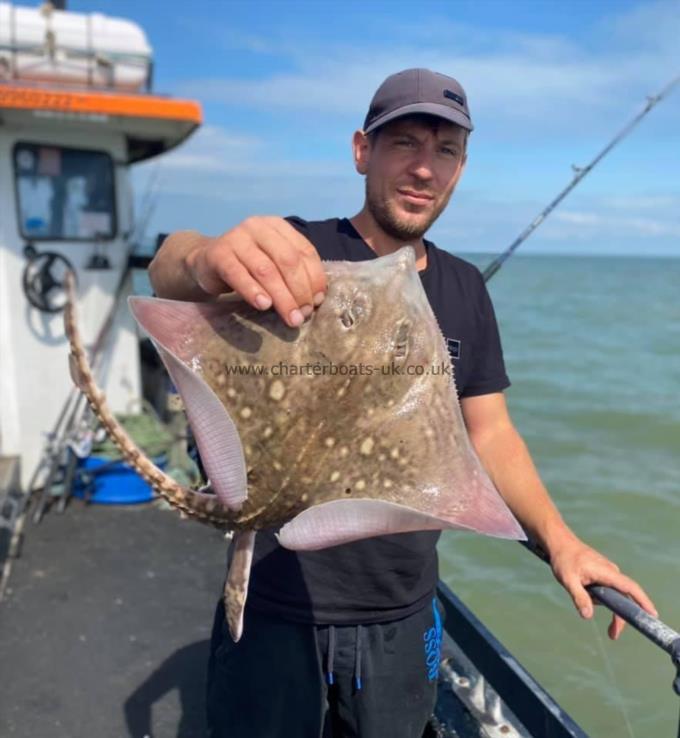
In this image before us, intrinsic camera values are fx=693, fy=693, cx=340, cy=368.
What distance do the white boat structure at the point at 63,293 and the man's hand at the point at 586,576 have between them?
2.55 m

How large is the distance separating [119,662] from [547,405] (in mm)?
13252

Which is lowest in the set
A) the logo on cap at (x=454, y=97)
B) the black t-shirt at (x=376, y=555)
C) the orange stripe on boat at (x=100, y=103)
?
the black t-shirt at (x=376, y=555)

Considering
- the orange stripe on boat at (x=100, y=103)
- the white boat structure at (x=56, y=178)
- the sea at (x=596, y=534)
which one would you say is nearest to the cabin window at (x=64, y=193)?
the white boat structure at (x=56, y=178)

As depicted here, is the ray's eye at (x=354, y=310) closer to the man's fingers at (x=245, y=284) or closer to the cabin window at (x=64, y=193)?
the man's fingers at (x=245, y=284)

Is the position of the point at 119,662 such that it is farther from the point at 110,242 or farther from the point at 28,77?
the point at 28,77

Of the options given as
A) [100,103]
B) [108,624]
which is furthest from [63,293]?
[108,624]

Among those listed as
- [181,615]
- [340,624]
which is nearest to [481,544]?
[181,615]

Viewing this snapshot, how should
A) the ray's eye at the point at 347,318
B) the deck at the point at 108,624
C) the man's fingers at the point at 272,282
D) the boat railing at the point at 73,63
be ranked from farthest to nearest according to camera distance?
the boat railing at the point at 73,63
the deck at the point at 108,624
the ray's eye at the point at 347,318
the man's fingers at the point at 272,282

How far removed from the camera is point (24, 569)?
4.73m

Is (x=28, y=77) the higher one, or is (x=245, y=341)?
(x=28, y=77)

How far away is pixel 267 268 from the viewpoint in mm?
1351

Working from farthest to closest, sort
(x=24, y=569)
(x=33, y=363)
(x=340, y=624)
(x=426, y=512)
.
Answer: (x=33, y=363), (x=24, y=569), (x=340, y=624), (x=426, y=512)

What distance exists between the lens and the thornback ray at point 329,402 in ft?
4.69

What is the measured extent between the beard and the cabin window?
4709mm
